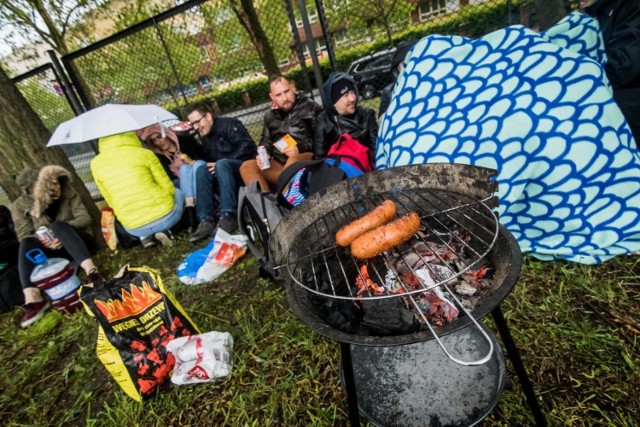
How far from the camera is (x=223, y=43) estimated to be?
17.4 feet

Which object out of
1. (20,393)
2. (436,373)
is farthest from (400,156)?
(20,393)

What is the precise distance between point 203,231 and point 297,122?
1925 mm

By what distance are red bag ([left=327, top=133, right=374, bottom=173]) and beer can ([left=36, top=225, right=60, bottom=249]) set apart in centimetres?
356

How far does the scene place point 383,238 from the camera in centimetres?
136

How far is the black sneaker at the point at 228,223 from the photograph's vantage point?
150 inches

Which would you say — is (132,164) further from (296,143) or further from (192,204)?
(296,143)

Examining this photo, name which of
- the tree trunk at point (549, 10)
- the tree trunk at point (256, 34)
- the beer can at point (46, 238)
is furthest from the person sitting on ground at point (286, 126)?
the tree trunk at point (549, 10)

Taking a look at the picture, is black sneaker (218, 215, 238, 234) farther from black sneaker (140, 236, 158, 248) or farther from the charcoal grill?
the charcoal grill

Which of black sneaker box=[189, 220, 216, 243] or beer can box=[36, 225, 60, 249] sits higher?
beer can box=[36, 225, 60, 249]

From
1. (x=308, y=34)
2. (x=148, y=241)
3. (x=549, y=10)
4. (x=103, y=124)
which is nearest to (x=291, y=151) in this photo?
(x=308, y=34)

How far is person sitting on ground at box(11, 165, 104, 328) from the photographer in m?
3.53

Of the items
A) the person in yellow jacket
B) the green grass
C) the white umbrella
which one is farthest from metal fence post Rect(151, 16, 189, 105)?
the green grass

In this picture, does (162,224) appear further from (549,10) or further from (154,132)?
(549,10)

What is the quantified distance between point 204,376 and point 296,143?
2863 mm
